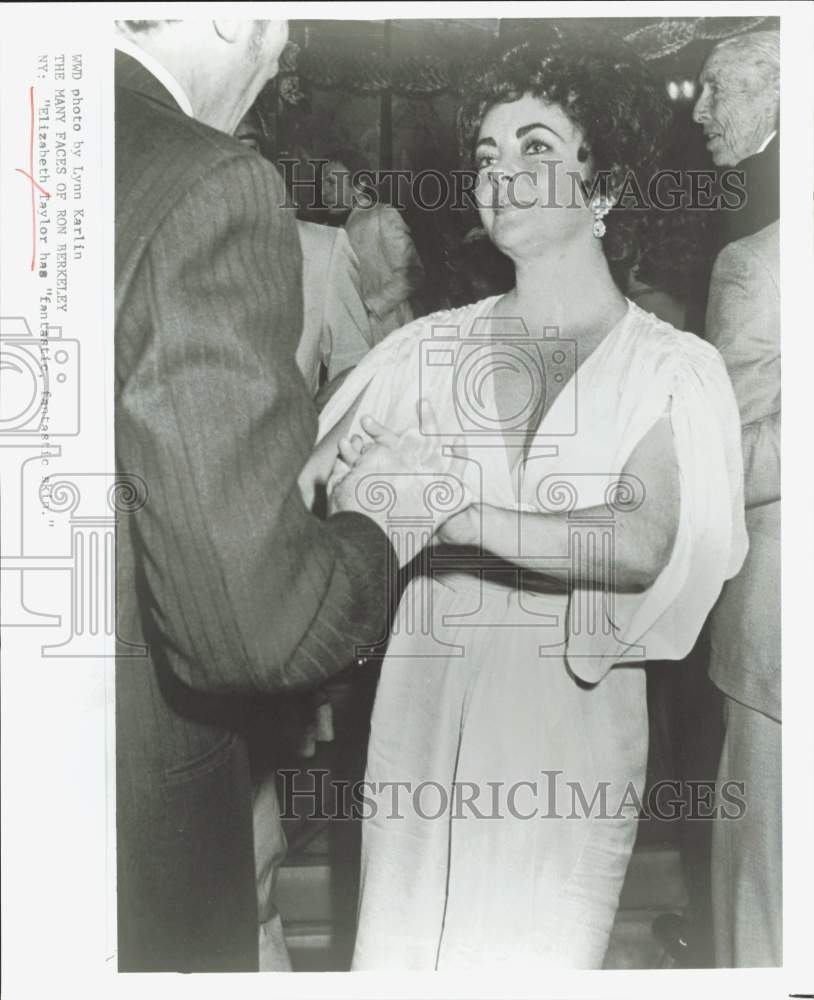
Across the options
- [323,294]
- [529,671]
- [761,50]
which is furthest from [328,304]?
[761,50]

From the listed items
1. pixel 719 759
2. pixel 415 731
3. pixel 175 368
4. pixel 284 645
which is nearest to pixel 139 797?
pixel 284 645

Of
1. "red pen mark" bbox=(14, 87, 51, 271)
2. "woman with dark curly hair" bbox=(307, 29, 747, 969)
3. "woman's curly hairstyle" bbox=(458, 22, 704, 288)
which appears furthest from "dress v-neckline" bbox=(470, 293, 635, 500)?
"red pen mark" bbox=(14, 87, 51, 271)

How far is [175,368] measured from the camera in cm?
229

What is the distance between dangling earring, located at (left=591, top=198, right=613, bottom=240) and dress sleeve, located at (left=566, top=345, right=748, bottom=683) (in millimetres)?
335

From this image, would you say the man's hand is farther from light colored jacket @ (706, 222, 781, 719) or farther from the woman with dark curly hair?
light colored jacket @ (706, 222, 781, 719)

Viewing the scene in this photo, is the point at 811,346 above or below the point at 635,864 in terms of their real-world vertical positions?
above

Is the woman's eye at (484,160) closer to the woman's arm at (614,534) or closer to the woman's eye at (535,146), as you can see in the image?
the woman's eye at (535,146)

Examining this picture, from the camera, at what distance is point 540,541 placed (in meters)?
2.32

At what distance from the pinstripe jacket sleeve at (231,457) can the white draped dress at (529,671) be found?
5.5 inches

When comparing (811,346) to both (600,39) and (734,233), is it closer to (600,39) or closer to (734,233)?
(734,233)

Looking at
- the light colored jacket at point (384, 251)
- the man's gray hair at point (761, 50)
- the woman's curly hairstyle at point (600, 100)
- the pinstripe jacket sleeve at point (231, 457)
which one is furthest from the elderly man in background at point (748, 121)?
the pinstripe jacket sleeve at point (231, 457)

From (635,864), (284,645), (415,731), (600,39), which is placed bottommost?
(635,864)

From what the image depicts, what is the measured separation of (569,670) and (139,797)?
97 cm

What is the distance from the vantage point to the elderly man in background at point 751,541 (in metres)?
2.36
